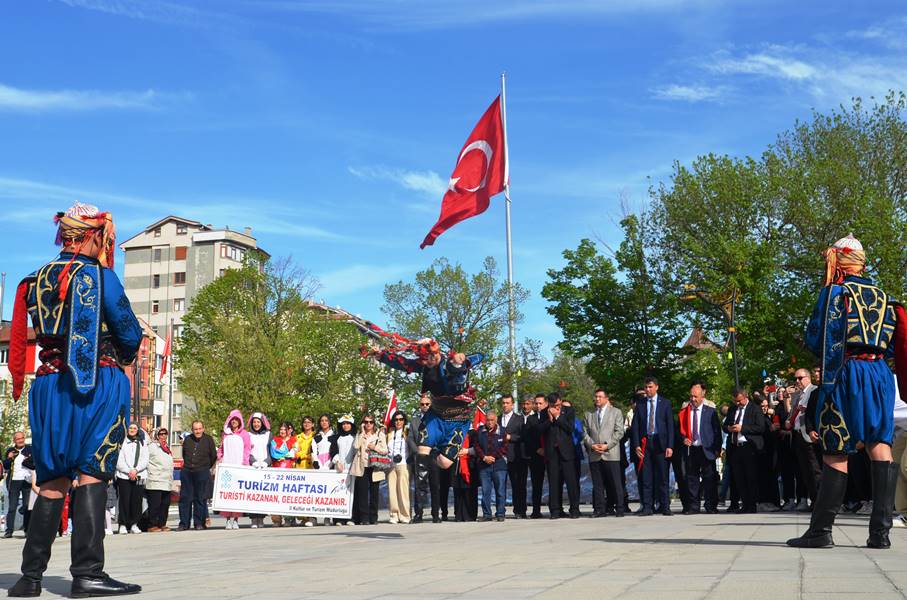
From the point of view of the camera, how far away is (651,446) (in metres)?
17.3

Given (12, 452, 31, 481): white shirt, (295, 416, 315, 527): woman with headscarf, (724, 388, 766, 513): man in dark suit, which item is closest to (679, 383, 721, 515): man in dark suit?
(724, 388, 766, 513): man in dark suit

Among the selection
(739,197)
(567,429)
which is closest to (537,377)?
(739,197)

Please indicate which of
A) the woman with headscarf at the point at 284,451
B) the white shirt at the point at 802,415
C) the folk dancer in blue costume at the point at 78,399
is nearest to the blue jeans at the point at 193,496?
the woman with headscarf at the point at 284,451

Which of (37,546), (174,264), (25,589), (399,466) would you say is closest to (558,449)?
(399,466)

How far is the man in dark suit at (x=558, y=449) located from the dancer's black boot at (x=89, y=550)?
12086mm

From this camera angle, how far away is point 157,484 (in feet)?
62.2

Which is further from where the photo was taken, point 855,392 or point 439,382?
point 439,382

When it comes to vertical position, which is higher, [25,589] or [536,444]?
[536,444]

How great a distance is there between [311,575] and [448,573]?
33.8 inches

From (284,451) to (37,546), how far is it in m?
14.1

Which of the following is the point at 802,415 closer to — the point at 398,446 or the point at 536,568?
the point at 398,446

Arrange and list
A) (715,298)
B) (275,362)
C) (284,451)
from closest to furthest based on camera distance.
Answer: (284,451) < (715,298) < (275,362)

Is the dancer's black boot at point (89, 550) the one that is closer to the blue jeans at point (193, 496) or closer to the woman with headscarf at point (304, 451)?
the blue jeans at point (193, 496)

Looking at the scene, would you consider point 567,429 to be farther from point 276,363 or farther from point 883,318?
point 276,363
